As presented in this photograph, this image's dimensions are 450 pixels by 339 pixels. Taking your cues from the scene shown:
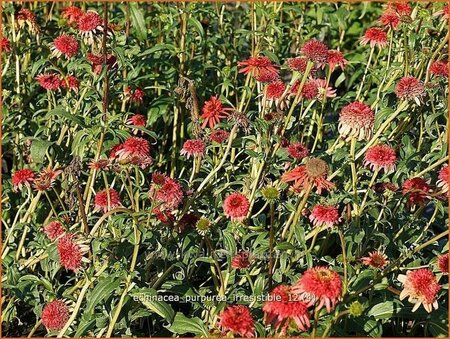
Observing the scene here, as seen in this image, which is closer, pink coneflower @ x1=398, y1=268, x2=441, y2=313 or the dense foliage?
pink coneflower @ x1=398, y1=268, x2=441, y2=313

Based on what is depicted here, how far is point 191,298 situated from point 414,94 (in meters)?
0.83

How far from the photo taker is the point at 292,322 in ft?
4.53

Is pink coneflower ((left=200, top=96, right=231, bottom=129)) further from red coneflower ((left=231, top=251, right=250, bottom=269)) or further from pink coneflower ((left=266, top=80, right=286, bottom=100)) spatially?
red coneflower ((left=231, top=251, right=250, bottom=269))

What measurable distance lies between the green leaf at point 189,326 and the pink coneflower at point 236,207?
0.88ft

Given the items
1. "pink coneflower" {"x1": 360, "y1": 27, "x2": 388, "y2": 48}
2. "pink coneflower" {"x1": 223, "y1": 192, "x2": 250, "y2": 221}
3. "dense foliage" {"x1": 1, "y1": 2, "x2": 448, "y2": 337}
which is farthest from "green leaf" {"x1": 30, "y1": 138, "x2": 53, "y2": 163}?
"pink coneflower" {"x1": 360, "y1": 27, "x2": 388, "y2": 48}

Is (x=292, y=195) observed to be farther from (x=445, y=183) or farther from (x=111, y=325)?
(x=111, y=325)

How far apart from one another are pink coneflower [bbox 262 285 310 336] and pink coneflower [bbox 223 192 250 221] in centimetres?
30

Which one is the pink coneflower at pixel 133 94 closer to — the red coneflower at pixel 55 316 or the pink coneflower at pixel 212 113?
the pink coneflower at pixel 212 113

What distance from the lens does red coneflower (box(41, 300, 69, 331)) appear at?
1635mm

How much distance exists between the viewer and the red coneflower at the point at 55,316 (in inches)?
64.4

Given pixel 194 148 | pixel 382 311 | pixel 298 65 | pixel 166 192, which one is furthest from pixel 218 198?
pixel 382 311

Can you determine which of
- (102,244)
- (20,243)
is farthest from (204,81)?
(102,244)

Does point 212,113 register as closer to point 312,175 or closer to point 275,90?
point 275,90

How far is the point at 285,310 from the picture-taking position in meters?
1.32
